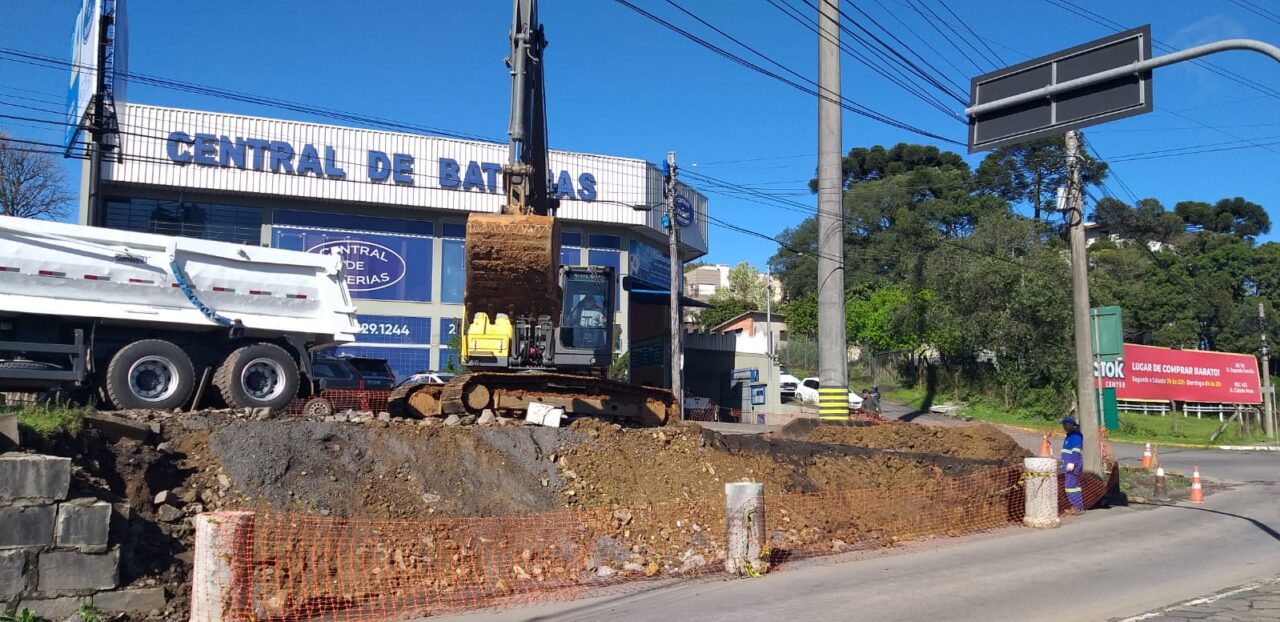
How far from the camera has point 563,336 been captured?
17.4 meters

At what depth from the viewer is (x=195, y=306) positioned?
1345cm

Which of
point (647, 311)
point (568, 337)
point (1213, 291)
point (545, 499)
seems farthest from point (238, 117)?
point (1213, 291)

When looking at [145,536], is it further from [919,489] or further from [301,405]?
[919,489]

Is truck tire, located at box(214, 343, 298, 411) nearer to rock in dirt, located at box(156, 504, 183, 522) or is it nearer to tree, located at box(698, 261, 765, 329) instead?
rock in dirt, located at box(156, 504, 183, 522)

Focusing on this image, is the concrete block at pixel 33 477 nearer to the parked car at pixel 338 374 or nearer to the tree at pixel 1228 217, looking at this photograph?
the parked car at pixel 338 374

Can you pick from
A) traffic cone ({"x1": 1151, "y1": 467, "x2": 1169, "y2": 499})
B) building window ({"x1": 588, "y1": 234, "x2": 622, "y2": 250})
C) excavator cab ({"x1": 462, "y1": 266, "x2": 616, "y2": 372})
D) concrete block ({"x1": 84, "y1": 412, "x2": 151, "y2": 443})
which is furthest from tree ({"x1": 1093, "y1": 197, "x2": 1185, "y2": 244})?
concrete block ({"x1": 84, "y1": 412, "x2": 151, "y2": 443})

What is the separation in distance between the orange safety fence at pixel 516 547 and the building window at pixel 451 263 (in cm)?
2597

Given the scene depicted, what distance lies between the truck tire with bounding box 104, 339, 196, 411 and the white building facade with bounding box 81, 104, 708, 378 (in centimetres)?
1925

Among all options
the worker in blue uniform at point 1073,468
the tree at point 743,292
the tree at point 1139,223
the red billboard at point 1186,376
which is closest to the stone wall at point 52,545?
the worker in blue uniform at point 1073,468

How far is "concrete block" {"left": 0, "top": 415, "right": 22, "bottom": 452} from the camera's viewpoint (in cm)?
774

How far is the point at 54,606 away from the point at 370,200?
93.2ft

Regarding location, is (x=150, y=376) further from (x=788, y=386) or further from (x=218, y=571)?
(x=788, y=386)

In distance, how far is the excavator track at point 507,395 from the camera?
51.2ft

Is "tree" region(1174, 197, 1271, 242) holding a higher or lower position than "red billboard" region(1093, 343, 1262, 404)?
higher
